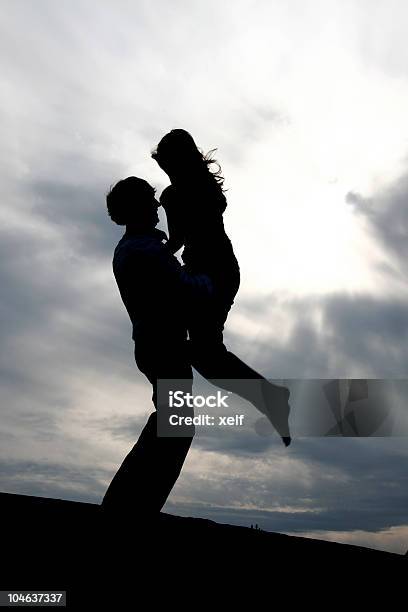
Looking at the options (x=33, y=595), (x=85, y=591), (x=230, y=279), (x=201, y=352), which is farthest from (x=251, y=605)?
(x=230, y=279)

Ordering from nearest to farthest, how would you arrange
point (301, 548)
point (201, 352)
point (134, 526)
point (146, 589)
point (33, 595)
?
point (33, 595) < point (146, 589) < point (134, 526) < point (201, 352) < point (301, 548)

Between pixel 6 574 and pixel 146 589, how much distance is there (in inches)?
29.7

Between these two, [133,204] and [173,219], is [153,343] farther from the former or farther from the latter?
[173,219]

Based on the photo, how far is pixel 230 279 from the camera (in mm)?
4715

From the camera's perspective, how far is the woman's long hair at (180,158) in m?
5.13

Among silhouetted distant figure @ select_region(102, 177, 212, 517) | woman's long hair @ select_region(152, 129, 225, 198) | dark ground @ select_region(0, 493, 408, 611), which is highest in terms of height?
woman's long hair @ select_region(152, 129, 225, 198)

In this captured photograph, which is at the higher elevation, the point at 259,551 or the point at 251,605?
the point at 259,551

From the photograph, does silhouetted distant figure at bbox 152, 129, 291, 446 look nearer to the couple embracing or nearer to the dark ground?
the couple embracing

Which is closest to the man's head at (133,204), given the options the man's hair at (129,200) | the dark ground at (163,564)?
the man's hair at (129,200)

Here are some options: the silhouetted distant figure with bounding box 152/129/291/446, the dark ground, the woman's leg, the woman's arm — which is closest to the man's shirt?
the silhouetted distant figure with bounding box 152/129/291/446

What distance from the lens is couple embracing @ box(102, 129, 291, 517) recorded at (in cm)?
418

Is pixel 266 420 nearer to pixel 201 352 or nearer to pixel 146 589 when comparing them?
pixel 201 352

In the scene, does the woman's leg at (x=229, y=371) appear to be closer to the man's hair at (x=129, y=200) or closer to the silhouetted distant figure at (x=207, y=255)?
the silhouetted distant figure at (x=207, y=255)

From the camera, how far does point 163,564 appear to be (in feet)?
13.5
